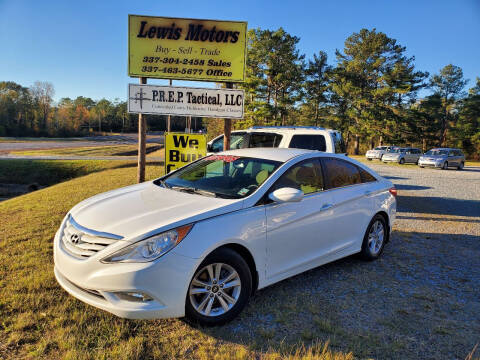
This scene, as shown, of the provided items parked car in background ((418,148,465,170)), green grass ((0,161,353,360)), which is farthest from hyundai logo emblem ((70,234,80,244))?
parked car in background ((418,148,465,170))

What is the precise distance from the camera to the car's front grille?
276 centimetres

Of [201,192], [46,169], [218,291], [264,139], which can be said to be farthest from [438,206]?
[46,169]

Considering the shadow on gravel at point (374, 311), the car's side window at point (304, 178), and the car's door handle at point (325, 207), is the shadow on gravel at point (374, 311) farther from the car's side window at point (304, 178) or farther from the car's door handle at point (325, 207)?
the car's side window at point (304, 178)

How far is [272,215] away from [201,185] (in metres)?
0.97

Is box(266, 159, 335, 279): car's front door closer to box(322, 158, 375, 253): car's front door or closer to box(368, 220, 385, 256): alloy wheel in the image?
box(322, 158, 375, 253): car's front door

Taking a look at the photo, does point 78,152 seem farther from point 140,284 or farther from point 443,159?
point 140,284

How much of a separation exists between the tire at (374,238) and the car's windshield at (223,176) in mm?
1922

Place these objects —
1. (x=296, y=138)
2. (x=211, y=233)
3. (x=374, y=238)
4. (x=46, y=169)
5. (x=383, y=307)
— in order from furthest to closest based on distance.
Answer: (x=46, y=169) → (x=296, y=138) → (x=374, y=238) → (x=383, y=307) → (x=211, y=233)

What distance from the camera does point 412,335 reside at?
3.03m

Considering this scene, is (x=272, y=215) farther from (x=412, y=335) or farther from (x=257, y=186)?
(x=412, y=335)

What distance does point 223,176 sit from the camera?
392 cm

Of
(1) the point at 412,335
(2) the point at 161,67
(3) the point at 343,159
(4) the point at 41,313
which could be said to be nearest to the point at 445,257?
(3) the point at 343,159

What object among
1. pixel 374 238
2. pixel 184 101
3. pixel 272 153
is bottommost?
pixel 374 238

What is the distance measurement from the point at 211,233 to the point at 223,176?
46.3 inches
